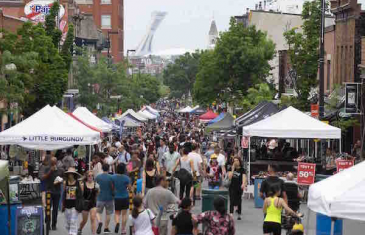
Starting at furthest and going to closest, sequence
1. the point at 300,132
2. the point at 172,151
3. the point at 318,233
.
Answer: the point at 300,132 < the point at 172,151 < the point at 318,233

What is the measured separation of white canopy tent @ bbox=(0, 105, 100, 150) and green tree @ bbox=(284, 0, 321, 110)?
19.8 metres

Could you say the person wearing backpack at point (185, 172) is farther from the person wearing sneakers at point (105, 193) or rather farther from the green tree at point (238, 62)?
the green tree at point (238, 62)

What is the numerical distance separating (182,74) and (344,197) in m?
151

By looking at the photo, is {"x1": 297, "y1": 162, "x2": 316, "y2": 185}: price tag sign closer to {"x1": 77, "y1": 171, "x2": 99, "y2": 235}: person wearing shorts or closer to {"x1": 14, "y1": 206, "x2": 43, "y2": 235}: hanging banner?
{"x1": 77, "y1": 171, "x2": 99, "y2": 235}: person wearing shorts

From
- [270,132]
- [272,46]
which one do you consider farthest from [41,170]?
[272,46]

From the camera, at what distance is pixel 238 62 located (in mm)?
Result: 64188

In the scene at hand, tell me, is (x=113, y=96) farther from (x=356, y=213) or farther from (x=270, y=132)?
(x=356, y=213)

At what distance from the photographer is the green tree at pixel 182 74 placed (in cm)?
15850

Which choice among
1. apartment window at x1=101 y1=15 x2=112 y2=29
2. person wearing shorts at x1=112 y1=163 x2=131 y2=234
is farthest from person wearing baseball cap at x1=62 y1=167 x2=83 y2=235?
apartment window at x1=101 y1=15 x2=112 y2=29

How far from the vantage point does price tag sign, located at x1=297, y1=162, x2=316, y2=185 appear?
24.7 metres

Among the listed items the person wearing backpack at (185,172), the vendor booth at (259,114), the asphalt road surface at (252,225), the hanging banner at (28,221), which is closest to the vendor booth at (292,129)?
the asphalt road surface at (252,225)

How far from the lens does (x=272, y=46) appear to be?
215 ft

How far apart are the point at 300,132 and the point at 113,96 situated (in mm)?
38485

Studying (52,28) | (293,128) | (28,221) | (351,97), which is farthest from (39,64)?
(28,221)
